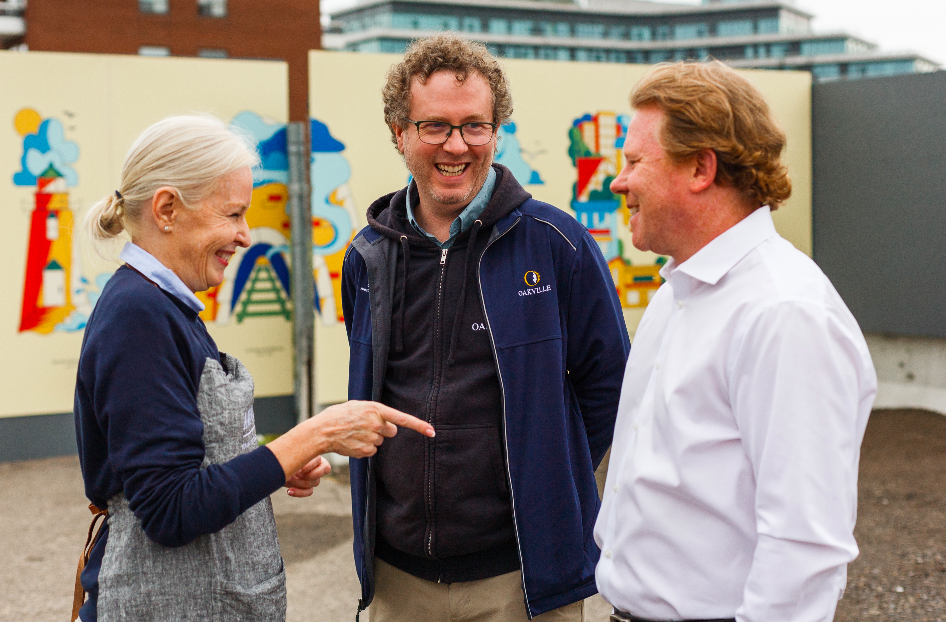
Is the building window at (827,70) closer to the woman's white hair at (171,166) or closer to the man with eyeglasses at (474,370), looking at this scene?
the man with eyeglasses at (474,370)

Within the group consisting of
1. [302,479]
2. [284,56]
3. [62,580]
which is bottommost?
[62,580]

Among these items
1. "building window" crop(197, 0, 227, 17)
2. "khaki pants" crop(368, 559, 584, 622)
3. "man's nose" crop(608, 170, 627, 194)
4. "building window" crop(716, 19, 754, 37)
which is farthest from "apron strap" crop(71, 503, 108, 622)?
"building window" crop(716, 19, 754, 37)

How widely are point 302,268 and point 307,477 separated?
555 centimetres

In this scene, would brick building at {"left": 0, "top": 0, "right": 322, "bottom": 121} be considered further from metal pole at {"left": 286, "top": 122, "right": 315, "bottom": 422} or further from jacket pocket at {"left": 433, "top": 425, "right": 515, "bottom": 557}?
jacket pocket at {"left": 433, "top": 425, "right": 515, "bottom": 557}

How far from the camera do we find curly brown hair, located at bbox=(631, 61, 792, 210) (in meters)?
1.66

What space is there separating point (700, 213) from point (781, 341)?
39cm

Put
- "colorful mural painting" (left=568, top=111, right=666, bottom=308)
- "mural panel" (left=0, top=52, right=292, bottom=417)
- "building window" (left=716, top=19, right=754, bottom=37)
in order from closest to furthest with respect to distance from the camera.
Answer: "mural panel" (left=0, top=52, right=292, bottom=417), "colorful mural painting" (left=568, top=111, right=666, bottom=308), "building window" (left=716, top=19, right=754, bottom=37)

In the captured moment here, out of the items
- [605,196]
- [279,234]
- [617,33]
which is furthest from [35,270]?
[617,33]

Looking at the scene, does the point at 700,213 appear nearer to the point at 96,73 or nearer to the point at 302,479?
the point at 302,479

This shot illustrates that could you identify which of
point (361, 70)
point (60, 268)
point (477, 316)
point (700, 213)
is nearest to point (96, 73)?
point (60, 268)

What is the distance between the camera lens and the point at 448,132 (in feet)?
8.10

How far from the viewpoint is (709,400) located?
1.59 m

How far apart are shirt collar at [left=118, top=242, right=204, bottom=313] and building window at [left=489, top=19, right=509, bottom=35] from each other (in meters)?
101

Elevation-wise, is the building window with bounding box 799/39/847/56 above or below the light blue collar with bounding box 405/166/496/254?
above
